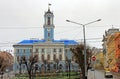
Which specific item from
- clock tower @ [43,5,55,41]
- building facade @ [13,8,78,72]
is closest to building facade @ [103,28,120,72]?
building facade @ [13,8,78,72]

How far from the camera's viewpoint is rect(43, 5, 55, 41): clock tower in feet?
470

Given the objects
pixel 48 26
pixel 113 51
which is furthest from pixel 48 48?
pixel 113 51

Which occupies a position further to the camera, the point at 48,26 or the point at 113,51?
the point at 48,26

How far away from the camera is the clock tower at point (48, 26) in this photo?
143300mm

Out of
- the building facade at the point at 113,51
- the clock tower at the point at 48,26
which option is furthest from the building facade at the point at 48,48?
the building facade at the point at 113,51

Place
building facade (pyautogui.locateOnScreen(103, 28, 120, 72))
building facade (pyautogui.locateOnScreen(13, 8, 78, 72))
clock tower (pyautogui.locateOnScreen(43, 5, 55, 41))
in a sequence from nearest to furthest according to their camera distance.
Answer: building facade (pyautogui.locateOnScreen(103, 28, 120, 72)) < clock tower (pyautogui.locateOnScreen(43, 5, 55, 41)) < building facade (pyautogui.locateOnScreen(13, 8, 78, 72))

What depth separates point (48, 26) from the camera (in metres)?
144

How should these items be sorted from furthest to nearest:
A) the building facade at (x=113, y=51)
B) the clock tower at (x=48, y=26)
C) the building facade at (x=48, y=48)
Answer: the building facade at (x=48, y=48) → the clock tower at (x=48, y=26) → the building facade at (x=113, y=51)

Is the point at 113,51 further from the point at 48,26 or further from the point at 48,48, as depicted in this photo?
the point at 48,48

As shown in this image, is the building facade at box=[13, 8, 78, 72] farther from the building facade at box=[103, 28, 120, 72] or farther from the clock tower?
the building facade at box=[103, 28, 120, 72]

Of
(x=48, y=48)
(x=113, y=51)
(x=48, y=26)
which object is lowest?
(x=113, y=51)

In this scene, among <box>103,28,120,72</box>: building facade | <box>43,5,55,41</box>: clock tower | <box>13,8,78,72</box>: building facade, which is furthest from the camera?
<box>13,8,78,72</box>: building facade

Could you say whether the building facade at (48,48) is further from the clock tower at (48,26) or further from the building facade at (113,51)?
the building facade at (113,51)

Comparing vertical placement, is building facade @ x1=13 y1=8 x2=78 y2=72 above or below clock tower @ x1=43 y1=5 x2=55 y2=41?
below
